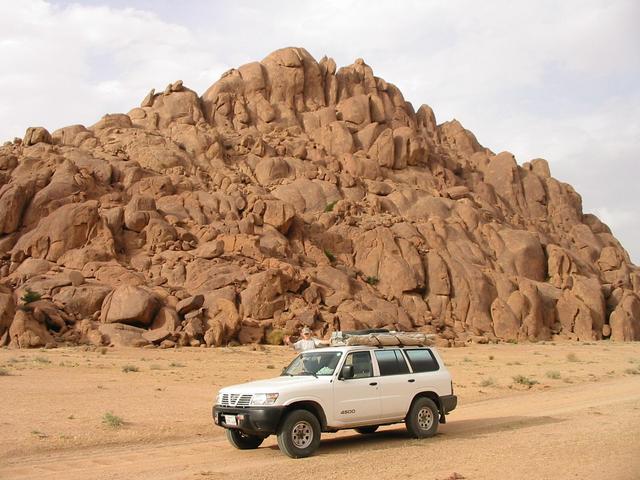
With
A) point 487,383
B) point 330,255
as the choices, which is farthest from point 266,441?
point 330,255

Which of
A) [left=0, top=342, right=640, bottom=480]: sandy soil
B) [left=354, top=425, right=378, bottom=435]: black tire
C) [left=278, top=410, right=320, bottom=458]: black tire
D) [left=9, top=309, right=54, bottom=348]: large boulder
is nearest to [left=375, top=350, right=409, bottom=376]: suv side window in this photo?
[left=0, top=342, right=640, bottom=480]: sandy soil

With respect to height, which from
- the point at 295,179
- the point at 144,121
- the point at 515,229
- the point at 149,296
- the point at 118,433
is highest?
the point at 144,121

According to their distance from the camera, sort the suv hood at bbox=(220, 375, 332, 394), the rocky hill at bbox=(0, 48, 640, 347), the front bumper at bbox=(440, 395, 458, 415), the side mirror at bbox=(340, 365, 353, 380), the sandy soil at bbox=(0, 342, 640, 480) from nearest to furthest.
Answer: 1. the sandy soil at bbox=(0, 342, 640, 480)
2. the suv hood at bbox=(220, 375, 332, 394)
3. the side mirror at bbox=(340, 365, 353, 380)
4. the front bumper at bbox=(440, 395, 458, 415)
5. the rocky hill at bbox=(0, 48, 640, 347)

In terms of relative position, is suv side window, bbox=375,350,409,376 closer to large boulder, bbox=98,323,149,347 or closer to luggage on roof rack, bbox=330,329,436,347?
luggage on roof rack, bbox=330,329,436,347

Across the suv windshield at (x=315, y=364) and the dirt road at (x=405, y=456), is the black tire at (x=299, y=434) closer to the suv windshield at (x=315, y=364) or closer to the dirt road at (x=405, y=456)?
the dirt road at (x=405, y=456)

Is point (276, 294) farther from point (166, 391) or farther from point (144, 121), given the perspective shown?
point (144, 121)

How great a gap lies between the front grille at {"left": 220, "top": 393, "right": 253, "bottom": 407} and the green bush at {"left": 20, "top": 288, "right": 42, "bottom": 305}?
2801cm

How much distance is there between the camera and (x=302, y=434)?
42.0 feet

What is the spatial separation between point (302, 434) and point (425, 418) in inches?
125

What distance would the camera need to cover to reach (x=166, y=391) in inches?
870

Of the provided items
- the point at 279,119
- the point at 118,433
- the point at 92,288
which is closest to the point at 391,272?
the point at 92,288

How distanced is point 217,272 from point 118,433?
28515 mm

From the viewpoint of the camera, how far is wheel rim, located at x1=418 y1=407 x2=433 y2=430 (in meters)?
14.7

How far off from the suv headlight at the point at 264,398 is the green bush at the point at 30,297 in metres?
28.8
